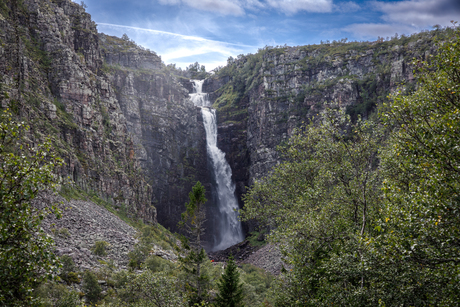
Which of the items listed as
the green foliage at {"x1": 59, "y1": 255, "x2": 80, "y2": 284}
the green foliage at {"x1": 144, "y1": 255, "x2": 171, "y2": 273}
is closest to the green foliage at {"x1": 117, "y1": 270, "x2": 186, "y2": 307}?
the green foliage at {"x1": 59, "y1": 255, "x2": 80, "y2": 284}

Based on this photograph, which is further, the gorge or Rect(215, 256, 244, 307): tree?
the gorge

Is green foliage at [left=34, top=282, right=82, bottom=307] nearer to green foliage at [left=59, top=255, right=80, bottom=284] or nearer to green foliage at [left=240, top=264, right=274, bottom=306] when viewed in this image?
green foliage at [left=59, top=255, right=80, bottom=284]

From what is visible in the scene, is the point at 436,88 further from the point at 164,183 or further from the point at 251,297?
the point at 164,183

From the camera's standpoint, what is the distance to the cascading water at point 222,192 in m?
90.5

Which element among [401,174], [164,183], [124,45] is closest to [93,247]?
[401,174]

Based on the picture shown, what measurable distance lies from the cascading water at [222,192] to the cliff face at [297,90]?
3.18 meters

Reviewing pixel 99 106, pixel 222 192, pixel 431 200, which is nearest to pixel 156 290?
pixel 431 200

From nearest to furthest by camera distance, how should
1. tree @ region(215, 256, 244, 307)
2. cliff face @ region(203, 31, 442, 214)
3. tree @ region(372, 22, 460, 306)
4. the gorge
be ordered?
tree @ region(372, 22, 460, 306)
tree @ region(215, 256, 244, 307)
the gorge
cliff face @ region(203, 31, 442, 214)

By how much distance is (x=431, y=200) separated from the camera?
343 inches

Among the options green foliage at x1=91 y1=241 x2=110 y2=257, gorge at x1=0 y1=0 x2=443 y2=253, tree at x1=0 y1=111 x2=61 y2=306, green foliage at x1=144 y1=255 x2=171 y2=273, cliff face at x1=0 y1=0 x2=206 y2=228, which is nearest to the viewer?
tree at x1=0 y1=111 x2=61 y2=306

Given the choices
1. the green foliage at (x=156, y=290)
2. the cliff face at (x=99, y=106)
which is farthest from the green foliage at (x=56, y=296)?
the cliff face at (x=99, y=106)

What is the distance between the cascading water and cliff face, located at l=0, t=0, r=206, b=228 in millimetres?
4093

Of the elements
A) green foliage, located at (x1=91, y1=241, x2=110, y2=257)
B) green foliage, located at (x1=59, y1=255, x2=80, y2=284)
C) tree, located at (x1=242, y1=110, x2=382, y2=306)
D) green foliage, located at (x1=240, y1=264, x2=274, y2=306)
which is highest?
Answer: tree, located at (x1=242, y1=110, x2=382, y2=306)

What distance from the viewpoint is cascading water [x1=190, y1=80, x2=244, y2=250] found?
90.5m
